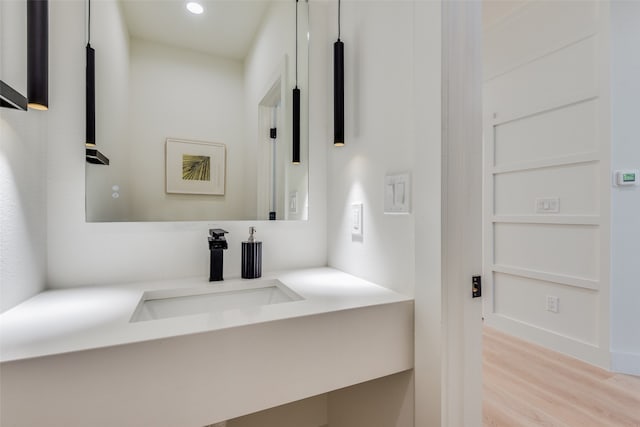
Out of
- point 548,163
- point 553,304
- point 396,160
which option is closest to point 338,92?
point 396,160

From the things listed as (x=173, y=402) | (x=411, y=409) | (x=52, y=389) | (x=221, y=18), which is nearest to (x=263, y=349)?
(x=173, y=402)

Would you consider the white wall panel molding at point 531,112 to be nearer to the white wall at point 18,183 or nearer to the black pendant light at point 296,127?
the black pendant light at point 296,127

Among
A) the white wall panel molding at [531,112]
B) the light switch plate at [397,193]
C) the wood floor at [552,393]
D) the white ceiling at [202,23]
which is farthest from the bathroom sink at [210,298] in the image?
the white wall panel molding at [531,112]

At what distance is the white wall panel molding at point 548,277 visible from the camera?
2.01 m

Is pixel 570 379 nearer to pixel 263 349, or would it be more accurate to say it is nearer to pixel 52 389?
pixel 263 349

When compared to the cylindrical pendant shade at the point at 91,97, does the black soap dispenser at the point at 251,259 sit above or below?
below

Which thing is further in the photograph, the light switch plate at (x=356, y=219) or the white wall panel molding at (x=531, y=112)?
the white wall panel molding at (x=531, y=112)

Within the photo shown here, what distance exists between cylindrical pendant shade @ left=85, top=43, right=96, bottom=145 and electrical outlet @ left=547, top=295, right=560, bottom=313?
2.93m

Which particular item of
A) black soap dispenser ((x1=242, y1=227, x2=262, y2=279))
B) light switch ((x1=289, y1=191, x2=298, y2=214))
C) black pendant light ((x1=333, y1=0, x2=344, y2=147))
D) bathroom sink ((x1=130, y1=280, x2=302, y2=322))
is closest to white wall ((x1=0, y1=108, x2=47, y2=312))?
bathroom sink ((x1=130, y1=280, x2=302, y2=322))

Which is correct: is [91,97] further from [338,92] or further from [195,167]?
[338,92]

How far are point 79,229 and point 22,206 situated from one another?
193 mm

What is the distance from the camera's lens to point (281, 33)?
1398 millimetres

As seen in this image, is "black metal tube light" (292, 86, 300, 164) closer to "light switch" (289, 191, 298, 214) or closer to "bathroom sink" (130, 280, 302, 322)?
"light switch" (289, 191, 298, 214)

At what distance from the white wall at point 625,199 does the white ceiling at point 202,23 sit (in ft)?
7.34
